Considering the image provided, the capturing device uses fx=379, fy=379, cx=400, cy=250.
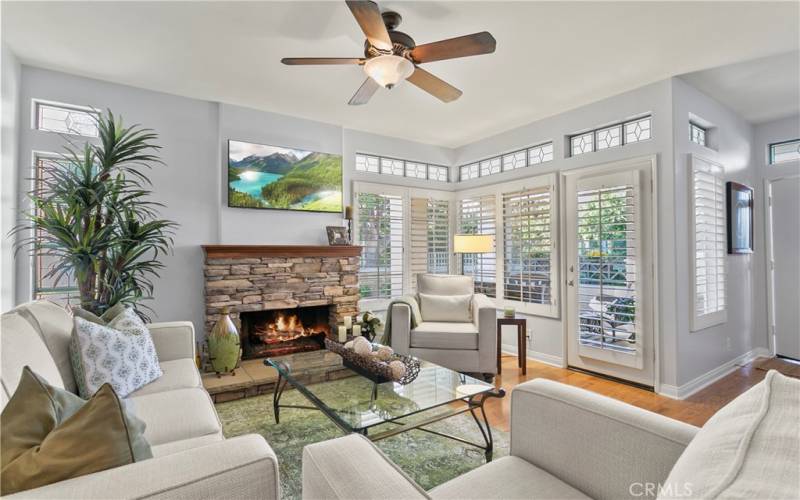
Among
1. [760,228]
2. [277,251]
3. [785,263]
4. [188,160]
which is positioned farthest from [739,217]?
[188,160]

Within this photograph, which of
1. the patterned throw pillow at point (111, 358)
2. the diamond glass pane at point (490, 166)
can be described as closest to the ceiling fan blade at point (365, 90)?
the patterned throw pillow at point (111, 358)

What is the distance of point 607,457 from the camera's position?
110cm

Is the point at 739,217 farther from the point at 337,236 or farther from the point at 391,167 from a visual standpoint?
the point at 337,236

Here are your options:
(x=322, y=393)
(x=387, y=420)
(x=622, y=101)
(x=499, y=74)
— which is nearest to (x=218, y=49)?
(x=499, y=74)

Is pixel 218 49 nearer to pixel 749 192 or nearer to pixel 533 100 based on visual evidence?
pixel 533 100

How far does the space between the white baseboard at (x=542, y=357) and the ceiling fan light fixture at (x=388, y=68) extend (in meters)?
3.14

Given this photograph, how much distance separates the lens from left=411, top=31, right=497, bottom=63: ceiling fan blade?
199 centimetres

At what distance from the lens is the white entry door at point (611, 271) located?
3297 millimetres

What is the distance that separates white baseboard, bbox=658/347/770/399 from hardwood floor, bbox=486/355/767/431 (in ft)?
0.13

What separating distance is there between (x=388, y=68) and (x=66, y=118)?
2887 mm

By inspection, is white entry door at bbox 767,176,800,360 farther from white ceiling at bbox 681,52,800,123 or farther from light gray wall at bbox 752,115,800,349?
white ceiling at bbox 681,52,800,123

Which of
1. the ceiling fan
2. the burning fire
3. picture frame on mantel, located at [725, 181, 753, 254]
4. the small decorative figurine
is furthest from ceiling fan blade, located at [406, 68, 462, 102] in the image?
picture frame on mantel, located at [725, 181, 753, 254]

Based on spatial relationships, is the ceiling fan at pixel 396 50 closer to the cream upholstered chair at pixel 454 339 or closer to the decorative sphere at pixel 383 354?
the decorative sphere at pixel 383 354

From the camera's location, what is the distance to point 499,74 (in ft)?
10.2
